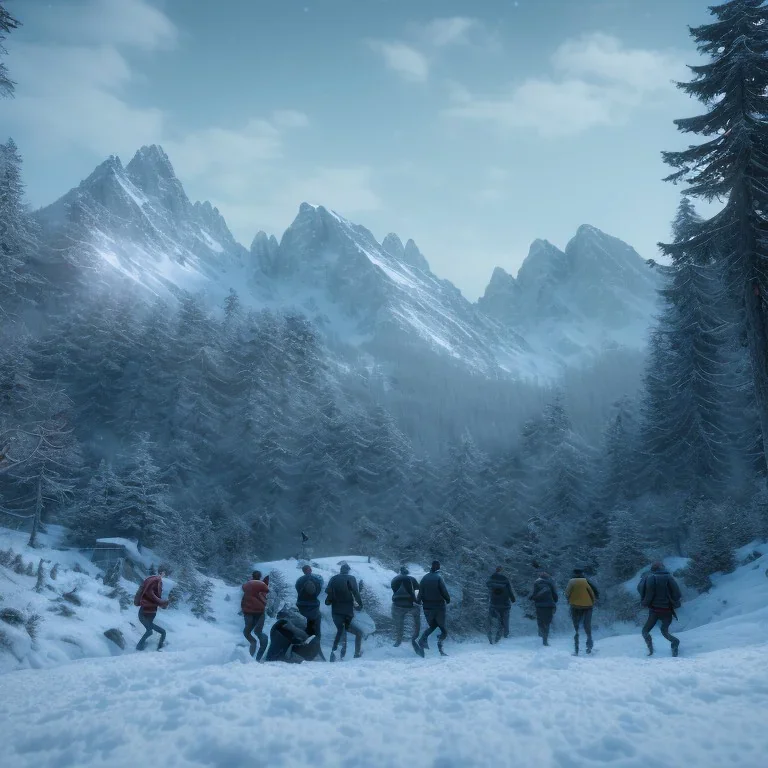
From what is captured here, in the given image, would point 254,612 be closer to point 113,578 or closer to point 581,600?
point 581,600

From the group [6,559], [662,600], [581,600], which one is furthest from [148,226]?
[662,600]

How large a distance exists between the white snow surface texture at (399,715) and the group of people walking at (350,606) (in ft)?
7.62

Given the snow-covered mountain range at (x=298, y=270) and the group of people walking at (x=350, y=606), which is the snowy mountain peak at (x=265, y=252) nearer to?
the snow-covered mountain range at (x=298, y=270)

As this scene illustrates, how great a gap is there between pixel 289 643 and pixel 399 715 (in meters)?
5.39

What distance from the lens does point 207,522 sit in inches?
1309

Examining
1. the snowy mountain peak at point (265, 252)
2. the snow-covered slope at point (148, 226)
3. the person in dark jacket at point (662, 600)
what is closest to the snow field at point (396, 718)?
the person in dark jacket at point (662, 600)

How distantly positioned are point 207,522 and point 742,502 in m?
28.9

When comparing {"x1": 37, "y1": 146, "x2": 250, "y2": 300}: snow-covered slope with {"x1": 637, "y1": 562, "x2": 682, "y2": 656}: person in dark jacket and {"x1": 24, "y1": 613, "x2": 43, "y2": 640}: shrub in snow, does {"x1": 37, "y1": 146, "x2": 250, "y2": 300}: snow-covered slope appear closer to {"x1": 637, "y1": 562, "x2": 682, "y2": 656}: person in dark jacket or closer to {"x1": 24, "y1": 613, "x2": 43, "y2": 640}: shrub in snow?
{"x1": 24, "y1": 613, "x2": 43, "y2": 640}: shrub in snow

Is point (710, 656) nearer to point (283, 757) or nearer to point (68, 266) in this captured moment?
point (283, 757)

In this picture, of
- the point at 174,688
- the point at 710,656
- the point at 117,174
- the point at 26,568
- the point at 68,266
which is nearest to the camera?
the point at 174,688

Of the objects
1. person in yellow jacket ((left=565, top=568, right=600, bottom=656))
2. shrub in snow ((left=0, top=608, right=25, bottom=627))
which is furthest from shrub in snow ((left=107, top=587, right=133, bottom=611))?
person in yellow jacket ((left=565, top=568, right=600, bottom=656))

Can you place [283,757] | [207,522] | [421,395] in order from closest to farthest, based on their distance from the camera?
1. [283,757]
2. [207,522]
3. [421,395]

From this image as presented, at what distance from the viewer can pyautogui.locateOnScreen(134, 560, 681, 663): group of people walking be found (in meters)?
10.0

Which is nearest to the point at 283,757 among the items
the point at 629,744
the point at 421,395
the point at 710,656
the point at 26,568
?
the point at 629,744
